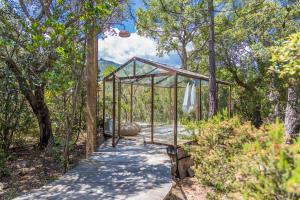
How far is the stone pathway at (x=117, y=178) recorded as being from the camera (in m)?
3.97

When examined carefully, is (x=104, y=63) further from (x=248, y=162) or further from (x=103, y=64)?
(x=248, y=162)

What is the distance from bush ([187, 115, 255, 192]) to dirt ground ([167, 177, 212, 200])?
2.51ft

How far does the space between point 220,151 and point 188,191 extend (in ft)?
6.19

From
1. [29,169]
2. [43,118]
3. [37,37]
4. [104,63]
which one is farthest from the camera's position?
[104,63]

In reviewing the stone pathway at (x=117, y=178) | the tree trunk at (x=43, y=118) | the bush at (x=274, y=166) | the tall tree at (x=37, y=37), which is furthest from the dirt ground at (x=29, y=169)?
the bush at (x=274, y=166)

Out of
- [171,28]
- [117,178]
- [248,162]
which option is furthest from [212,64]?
[171,28]

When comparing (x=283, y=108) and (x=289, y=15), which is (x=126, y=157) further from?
(x=289, y=15)

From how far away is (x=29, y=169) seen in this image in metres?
6.55

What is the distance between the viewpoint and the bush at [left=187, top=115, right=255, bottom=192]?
3.96 m

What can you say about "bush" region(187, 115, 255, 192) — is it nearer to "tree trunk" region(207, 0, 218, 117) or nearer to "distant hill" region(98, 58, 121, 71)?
"tree trunk" region(207, 0, 218, 117)

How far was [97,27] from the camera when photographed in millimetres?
5453

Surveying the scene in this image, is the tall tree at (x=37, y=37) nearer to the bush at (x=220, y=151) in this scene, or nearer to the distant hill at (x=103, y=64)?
the distant hill at (x=103, y=64)

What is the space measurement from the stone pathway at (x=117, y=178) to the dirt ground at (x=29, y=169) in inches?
41.5

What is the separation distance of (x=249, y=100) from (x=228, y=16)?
5.50 meters
